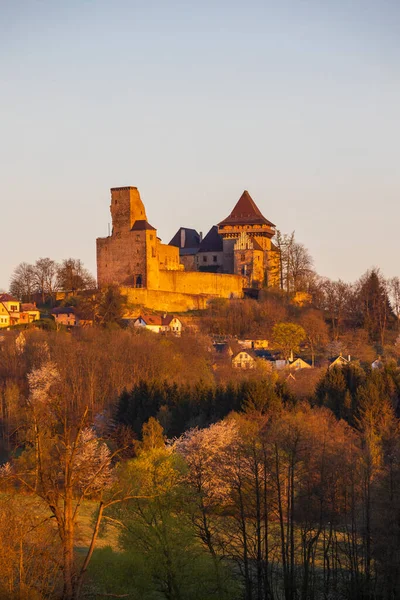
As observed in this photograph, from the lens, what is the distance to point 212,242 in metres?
90.2

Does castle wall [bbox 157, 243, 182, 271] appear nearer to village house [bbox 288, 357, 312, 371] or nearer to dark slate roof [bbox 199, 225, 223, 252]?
dark slate roof [bbox 199, 225, 223, 252]

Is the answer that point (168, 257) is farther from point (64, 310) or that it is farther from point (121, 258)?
point (64, 310)

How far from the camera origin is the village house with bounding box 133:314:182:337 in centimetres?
7606

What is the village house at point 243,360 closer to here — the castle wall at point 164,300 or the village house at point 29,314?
the castle wall at point 164,300

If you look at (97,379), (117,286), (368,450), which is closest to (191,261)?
(117,286)

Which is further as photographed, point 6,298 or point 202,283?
point 6,298

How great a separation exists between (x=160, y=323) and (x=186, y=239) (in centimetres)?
1853

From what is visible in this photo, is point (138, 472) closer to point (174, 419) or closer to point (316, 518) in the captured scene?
point (316, 518)

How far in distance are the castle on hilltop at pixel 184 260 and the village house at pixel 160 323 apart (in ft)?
4.32

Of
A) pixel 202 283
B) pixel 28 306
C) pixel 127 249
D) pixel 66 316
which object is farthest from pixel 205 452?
pixel 28 306

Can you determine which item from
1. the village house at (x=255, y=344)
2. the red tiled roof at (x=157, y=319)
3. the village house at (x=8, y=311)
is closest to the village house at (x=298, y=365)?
the village house at (x=255, y=344)

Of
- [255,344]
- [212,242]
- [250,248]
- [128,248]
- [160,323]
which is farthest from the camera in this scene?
[212,242]

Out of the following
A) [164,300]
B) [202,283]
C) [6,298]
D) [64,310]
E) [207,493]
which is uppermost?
[202,283]

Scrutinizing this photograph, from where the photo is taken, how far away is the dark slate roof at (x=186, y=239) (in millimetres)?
93250
